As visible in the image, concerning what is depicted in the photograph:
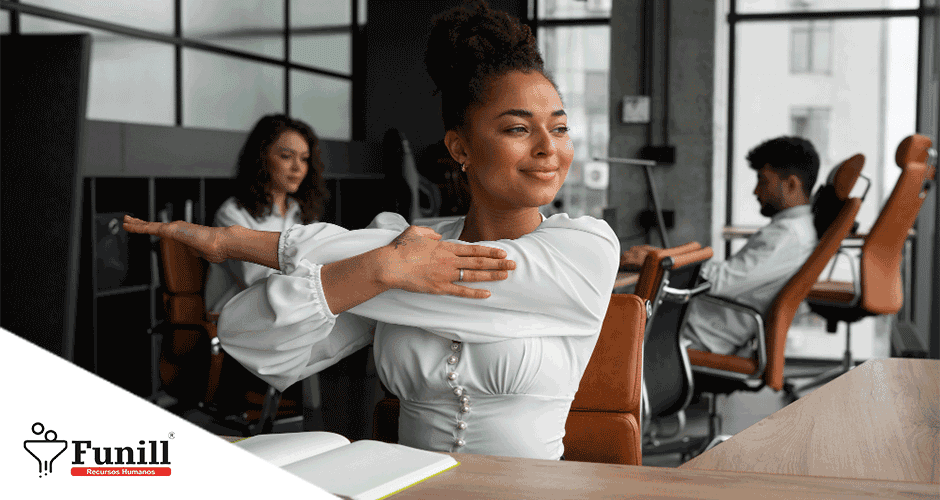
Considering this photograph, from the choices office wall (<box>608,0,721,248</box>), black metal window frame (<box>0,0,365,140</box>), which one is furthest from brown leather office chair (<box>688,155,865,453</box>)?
black metal window frame (<box>0,0,365,140</box>)

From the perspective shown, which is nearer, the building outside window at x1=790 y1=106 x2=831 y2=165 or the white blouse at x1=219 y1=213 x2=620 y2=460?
the white blouse at x1=219 y1=213 x2=620 y2=460

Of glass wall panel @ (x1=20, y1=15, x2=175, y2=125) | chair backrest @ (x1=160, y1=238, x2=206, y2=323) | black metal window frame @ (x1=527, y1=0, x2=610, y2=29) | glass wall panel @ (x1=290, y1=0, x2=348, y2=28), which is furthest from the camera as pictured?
black metal window frame @ (x1=527, y1=0, x2=610, y2=29)

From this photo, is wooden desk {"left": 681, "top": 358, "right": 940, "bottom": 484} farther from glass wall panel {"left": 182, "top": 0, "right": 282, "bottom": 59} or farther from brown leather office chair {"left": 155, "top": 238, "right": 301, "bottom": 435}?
glass wall panel {"left": 182, "top": 0, "right": 282, "bottom": 59}

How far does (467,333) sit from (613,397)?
0.39 meters

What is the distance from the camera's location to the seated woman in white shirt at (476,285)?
3.57ft

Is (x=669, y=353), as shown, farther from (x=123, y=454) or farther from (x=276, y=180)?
(x=123, y=454)

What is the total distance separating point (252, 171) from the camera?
11.6 feet

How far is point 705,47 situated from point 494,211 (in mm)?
4008

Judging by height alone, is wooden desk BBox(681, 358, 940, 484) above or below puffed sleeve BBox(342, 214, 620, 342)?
below

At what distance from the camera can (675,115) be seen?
195 inches

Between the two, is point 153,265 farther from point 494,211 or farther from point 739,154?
point 739,154

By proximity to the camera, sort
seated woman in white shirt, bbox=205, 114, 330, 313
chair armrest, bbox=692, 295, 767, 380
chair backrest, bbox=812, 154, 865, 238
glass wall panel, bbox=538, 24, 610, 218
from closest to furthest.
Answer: chair armrest, bbox=692, 295, 767, 380, chair backrest, bbox=812, 154, 865, 238, seated woman in white shirt, bbox=205, 114, 330, 313, glass wall panel, bbox=538, 24, 610, 218

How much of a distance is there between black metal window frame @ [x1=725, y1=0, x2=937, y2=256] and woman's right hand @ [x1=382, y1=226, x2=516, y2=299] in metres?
5.60

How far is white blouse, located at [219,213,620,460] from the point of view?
1.11 m
